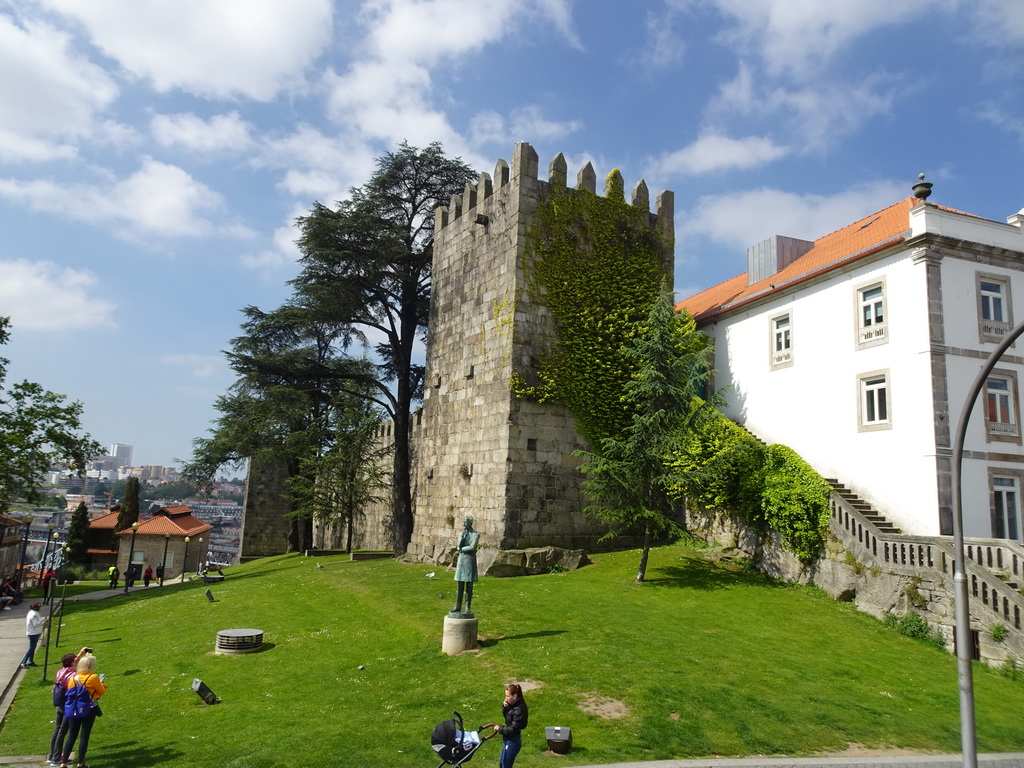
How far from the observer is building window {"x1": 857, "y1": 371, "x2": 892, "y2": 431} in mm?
18953

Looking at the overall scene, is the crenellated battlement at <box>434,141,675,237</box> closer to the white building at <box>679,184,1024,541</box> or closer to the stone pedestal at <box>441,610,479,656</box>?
the white building at <box>679,184,1024,541</box>

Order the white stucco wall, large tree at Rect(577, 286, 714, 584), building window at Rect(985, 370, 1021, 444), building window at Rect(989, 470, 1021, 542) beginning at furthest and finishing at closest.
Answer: large tree at Rect(577, 286, 714, 584), building window at Rect(985, 370, 1021, 444), building window at Rect(989, 470, 1021, 542), the white stucco wall

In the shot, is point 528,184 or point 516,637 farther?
point 528,184

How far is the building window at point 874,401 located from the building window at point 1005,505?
2769 mm

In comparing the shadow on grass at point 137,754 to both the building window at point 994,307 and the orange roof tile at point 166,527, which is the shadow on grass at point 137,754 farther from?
the orange roof tile at point 166,527

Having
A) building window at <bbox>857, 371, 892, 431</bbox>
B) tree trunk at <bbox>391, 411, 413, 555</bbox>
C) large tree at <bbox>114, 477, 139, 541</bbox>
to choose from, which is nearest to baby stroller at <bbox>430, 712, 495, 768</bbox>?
building window at <bbox>857, 371, 892, 431</bbox>

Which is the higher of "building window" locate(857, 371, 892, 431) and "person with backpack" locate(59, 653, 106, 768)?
"building window" locate(857, 371, 892, 431)

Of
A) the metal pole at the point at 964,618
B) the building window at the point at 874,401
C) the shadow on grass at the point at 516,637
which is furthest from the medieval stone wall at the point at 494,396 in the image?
the metal pole at the point at 964,618

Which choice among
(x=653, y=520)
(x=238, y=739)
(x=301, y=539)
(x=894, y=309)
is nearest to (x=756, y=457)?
(x=653, y=520)

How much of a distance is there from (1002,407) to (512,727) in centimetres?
1660

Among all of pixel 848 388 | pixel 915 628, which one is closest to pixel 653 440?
pixel 848 388

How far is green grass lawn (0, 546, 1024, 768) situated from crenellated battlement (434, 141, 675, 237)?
43.3 ft

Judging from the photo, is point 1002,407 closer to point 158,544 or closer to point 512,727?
point 512,727

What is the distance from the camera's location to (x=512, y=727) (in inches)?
342
